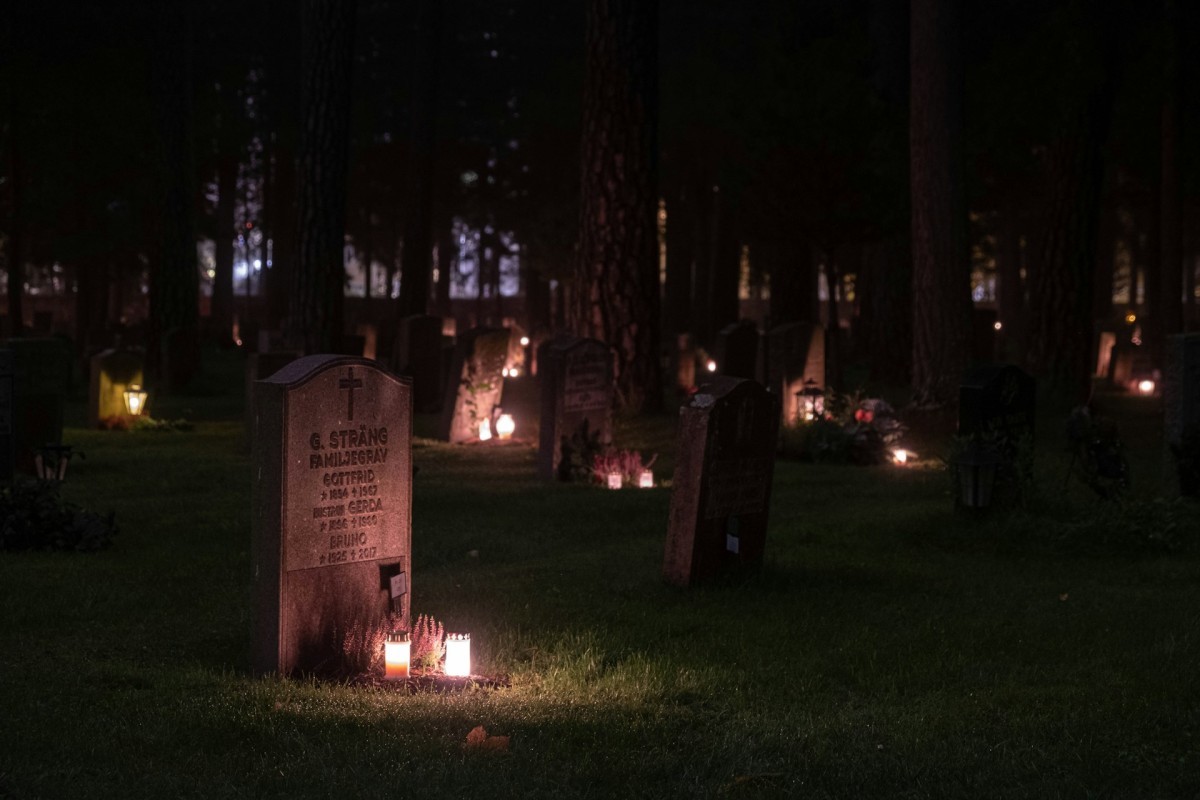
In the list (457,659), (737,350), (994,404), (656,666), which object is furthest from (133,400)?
(656,666)

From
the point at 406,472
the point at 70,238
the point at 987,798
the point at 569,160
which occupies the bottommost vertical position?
the point at 987,798

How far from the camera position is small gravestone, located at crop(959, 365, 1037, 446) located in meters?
13.6

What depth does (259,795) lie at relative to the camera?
6.23m

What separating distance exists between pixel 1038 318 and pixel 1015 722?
20.7 m

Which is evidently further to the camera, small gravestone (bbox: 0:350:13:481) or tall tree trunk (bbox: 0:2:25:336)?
tall tree trunk (bbox: 0:2:25:336)

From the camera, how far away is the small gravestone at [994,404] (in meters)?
13.6

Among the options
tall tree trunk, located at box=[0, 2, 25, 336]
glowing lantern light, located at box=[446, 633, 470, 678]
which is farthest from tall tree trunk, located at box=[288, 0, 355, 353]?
glowing lantern light, located at box=[446, 633, 470, 678]

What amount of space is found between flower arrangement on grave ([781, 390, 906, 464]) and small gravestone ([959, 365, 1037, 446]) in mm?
5123

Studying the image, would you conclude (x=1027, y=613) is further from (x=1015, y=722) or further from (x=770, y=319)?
(x=770, y=319)

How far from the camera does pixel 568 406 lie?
1734 centimetres

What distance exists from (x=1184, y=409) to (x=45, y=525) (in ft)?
30.8

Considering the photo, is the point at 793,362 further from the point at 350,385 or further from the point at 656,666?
the point at 350,385

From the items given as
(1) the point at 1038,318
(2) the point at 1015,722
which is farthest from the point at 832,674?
(1) the point at 1038,318

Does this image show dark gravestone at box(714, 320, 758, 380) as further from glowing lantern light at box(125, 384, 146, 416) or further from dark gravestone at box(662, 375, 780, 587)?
dark gravestone at box(662, 375, 780, 587)
